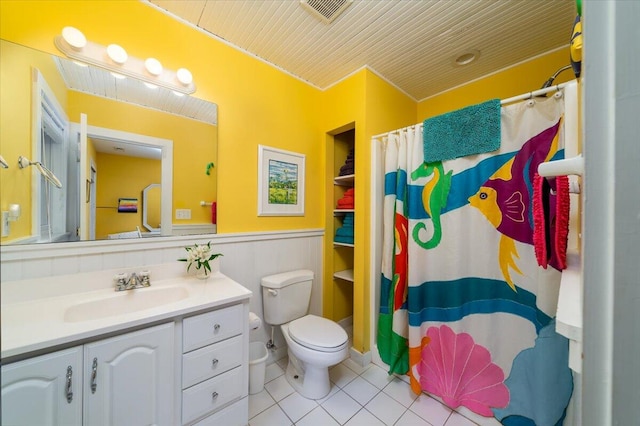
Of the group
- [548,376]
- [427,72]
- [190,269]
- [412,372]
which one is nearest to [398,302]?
[412,372]

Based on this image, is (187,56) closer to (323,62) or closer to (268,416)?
(323,62)

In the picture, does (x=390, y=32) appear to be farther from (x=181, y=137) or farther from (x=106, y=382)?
(x=106, y=382)

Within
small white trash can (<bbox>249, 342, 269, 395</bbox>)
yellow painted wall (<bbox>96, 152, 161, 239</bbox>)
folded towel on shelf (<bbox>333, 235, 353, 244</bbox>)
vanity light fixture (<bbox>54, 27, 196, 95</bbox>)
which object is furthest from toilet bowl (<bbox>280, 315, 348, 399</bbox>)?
vanity light fixture (<bbox>54, 27, 196, 95</bbox>)

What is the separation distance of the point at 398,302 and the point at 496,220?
0.83 meters

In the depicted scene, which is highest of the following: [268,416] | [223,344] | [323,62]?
[323,62]

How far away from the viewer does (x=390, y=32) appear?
1.52 meters

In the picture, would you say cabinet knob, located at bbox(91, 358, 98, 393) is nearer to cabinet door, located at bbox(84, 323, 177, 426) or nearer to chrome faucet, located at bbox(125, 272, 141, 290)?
cabinet door, located at bbox(84, 323, 177, 426)

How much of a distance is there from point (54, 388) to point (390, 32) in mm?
2370

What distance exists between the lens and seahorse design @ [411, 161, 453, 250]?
148cm

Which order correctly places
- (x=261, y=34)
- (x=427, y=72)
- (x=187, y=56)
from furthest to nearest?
(x=427, y=72) < (x=261, y=34) < (x=187, y=56)

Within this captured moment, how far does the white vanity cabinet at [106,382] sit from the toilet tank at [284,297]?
76 centimetres

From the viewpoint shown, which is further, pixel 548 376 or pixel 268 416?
pixel 268 416

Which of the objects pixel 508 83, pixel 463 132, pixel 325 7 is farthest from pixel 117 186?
pixel 508 83

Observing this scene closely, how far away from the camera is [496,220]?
1304 mm
